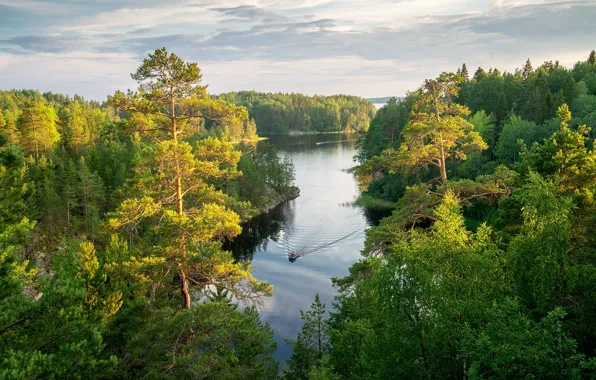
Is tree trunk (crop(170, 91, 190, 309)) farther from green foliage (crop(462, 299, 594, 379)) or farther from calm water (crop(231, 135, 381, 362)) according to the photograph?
calm water (crop(231, 135, 381, 362))

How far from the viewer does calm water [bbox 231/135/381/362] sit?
1236 inches

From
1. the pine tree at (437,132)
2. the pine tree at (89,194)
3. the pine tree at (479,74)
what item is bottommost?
the pine tree at (89,194)

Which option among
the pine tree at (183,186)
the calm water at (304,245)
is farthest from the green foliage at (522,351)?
the calm water at (304,245)

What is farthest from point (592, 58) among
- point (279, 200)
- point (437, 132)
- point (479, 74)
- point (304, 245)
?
point (437, 132)

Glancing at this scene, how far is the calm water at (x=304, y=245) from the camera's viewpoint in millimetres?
31402

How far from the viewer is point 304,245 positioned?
4516 cm

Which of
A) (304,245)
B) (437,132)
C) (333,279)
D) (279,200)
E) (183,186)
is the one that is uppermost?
(437,132)

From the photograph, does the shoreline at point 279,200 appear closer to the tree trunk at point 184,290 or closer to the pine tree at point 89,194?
the pine tree at point 89,194

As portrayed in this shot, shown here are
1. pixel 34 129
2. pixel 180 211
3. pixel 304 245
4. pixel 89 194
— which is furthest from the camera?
pixel 34 129

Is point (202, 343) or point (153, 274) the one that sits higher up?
point (153, 274)

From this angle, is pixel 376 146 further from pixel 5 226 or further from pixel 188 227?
pixel 5 226

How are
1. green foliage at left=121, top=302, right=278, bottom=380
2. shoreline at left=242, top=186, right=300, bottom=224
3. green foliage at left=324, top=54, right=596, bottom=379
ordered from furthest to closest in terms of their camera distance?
shoreline at left=242, top=186, right=300, bottom=224
green foliage at left=121, top=302, right=278, bottom=380
green foliage at left=324, top=54, right=596, bottom=379

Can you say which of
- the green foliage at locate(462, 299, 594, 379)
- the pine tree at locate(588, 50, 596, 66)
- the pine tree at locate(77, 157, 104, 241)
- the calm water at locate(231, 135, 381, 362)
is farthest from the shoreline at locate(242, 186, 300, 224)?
the pine tree at locate(588, 50, 596, 66)

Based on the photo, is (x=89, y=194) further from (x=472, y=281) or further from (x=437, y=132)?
(x=472, y=281)
